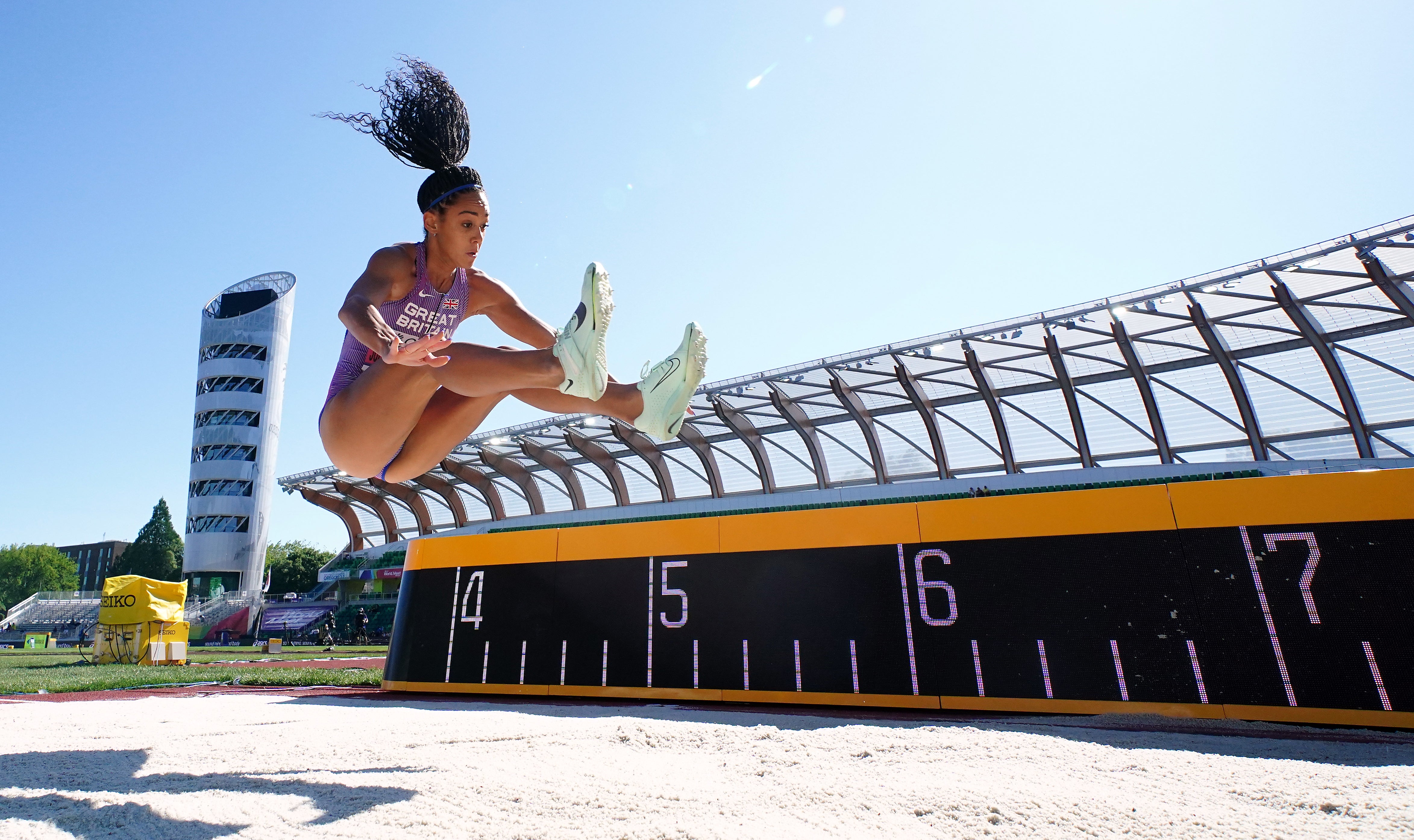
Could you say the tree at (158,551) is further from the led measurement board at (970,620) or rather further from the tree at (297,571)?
the led measurement board at (970,620)

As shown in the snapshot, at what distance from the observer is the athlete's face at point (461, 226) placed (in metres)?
3.48

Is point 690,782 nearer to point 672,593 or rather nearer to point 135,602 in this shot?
point 672,593

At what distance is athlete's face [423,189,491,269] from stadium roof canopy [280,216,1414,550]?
925 cm

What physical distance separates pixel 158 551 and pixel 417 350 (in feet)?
239

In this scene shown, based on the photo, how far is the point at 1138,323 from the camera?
53.8 ft

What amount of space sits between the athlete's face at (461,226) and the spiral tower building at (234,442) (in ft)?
171

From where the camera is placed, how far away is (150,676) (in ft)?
34.0

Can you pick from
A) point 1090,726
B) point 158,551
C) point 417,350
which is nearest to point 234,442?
point 158,551

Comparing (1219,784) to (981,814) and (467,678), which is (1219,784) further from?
(467,678)

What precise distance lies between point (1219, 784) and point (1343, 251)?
1536 cm

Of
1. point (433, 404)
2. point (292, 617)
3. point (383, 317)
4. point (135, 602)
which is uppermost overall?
point (383, 317)

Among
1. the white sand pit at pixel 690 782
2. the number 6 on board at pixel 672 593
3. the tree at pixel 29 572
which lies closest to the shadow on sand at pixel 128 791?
the white sand pit at pixel 690 782

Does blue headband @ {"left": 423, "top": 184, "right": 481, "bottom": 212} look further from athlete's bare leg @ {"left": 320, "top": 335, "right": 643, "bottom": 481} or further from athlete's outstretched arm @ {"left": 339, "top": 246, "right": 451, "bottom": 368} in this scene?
athlete's bare leg @ {"left": 320, "top": 335, "right": 643, "bottom": 481}

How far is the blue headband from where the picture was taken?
3.50 meters
